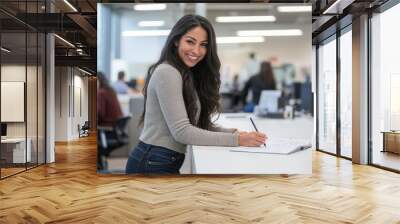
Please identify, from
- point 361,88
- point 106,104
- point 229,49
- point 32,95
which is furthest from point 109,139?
point 361,88

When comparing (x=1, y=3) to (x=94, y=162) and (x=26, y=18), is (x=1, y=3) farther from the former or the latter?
(x=94, y=162)

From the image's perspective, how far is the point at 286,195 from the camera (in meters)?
4.53

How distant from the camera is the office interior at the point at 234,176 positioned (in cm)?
407

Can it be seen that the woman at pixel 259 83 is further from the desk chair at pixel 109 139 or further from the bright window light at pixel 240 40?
the desk chair at pixel 109 139

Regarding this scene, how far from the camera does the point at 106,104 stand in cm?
392

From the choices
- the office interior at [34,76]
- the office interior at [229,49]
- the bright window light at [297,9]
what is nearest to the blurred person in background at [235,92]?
the office interior at [229,49]

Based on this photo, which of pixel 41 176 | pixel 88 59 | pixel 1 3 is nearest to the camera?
pixel 1 3

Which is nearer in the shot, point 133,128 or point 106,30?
point 133,128

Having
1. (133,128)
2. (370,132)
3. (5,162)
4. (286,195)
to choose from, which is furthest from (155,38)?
(370,132)

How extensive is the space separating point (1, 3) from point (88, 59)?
3235 millimetres

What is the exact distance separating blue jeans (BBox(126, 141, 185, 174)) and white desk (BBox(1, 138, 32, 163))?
3.67m

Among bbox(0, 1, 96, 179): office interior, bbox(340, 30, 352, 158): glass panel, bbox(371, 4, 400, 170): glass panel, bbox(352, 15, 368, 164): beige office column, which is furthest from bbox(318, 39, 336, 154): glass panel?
bbox(0, 1, 96, 179): office interior

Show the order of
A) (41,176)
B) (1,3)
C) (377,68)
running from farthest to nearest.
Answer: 1. (377,68)
2. (41,176)
3. (1,3)

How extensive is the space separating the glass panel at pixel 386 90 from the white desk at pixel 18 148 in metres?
5.57
